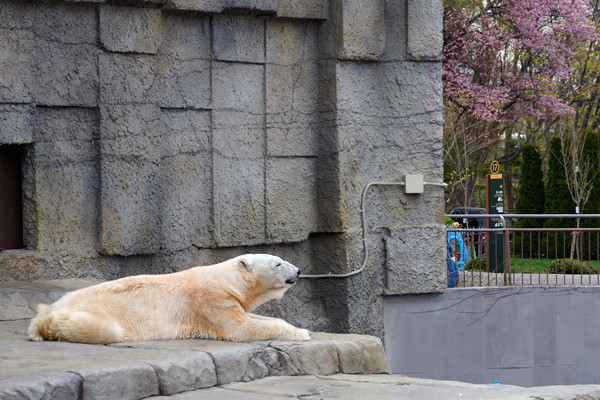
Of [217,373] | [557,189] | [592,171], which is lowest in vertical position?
[217,373]

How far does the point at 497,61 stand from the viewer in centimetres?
1630

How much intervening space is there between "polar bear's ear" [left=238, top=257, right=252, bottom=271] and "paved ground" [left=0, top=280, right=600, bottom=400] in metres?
0.51

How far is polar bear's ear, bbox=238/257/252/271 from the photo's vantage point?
567 centimetres

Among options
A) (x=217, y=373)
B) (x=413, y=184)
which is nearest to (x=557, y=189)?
(x=413, y=184)

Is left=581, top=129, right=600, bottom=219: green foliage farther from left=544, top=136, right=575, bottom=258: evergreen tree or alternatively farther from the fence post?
the fence post

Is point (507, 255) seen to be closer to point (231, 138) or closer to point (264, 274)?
point (231, 138)

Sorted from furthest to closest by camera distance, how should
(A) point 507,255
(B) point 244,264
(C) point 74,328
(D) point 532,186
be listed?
(D) point 532,186 → (A) point 507,255 → (B) point 244,264 → (C) point 74,328

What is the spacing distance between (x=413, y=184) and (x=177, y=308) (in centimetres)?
349

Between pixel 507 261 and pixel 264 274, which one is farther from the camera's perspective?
pixel 507 261

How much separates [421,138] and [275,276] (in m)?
3.19

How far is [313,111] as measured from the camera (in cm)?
812

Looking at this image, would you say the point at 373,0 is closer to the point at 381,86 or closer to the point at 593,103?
the point at 381,86

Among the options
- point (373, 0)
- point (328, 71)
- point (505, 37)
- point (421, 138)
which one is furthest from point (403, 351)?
point (505, 37)

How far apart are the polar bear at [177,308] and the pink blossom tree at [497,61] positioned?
8.93 m
